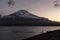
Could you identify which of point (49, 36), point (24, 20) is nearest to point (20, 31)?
point (24, 20)

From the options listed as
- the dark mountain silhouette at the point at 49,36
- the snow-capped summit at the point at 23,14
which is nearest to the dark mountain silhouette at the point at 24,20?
the snow-capped summit at the point at 23,14

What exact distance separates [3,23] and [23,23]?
30cm

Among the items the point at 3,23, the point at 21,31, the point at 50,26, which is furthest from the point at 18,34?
the point at 50,26

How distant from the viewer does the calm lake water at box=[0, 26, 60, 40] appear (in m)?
3.10

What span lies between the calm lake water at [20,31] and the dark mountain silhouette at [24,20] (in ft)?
0.20

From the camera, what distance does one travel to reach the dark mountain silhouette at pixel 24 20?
10.1 feet

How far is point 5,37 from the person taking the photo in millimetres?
3098

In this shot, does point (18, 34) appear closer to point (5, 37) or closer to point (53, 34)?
point (5, 37)

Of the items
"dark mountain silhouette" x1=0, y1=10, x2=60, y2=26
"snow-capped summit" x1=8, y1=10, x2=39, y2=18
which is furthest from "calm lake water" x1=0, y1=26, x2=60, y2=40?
"snow-capped summit" x1=8, y1=10, x2=39, y2=18

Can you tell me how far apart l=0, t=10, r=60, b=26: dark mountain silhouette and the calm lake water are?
0.20ft

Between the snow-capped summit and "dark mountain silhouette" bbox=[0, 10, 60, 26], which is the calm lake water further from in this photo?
the snow-capped summit

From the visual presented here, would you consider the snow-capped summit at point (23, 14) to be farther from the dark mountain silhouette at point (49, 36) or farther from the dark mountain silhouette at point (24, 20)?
the dark mountain silhouette at point (49, 36)

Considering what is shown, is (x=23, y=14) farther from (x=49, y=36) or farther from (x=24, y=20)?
(x=49, y=36)

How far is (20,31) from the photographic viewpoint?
10.3ft
